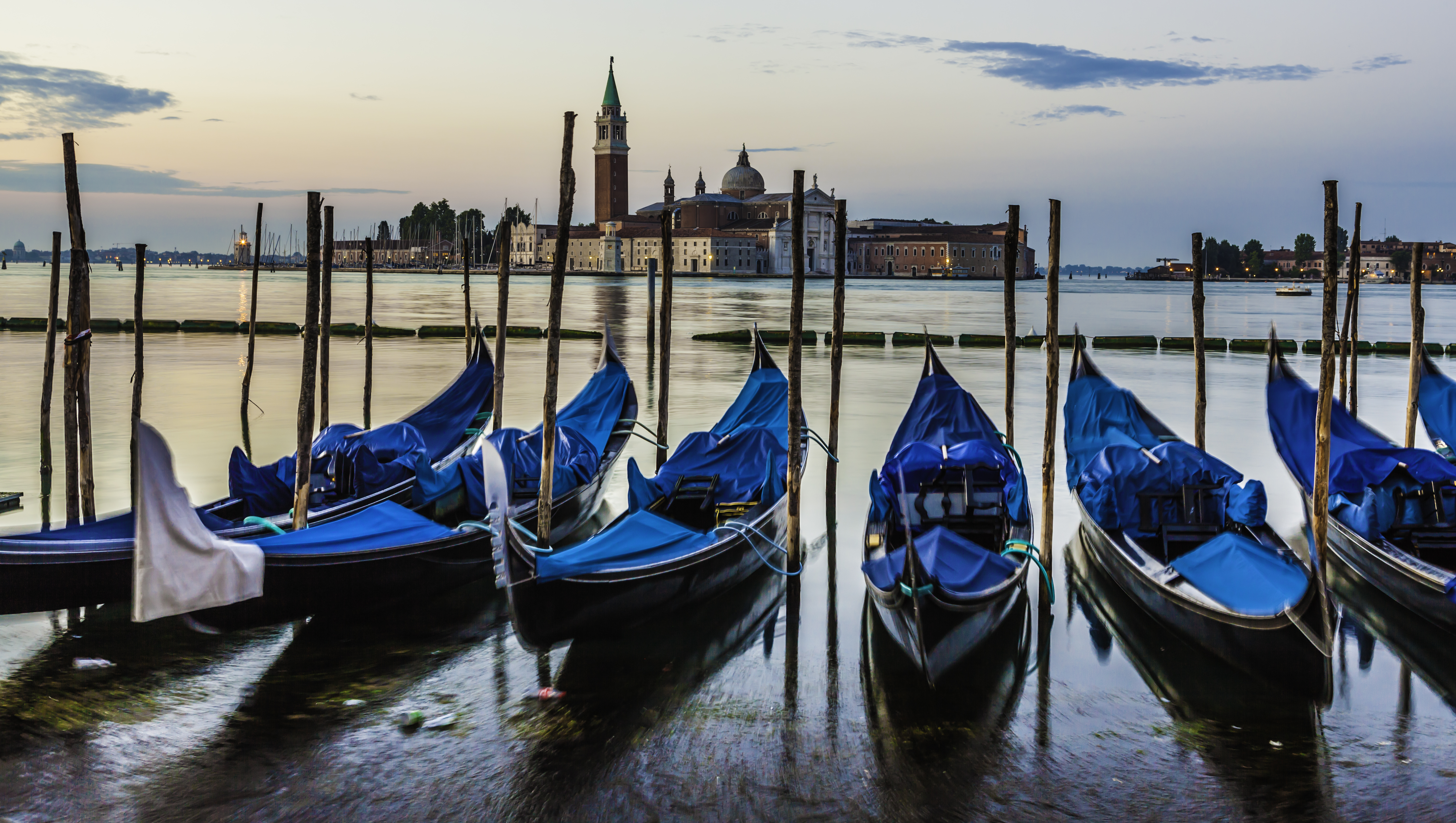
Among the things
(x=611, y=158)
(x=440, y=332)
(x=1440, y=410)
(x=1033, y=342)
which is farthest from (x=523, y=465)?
(x=611, y=158)

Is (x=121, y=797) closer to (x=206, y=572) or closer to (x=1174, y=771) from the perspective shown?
(x=206, y=572)

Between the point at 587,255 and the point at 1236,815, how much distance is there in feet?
277

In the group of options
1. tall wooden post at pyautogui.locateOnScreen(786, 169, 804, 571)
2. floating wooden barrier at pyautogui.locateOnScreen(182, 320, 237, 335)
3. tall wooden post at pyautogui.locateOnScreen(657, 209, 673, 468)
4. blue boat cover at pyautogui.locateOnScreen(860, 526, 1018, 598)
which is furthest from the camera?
floating wooden barrier at pyautogui.locateOnScreen(182, 320, 237, 335)

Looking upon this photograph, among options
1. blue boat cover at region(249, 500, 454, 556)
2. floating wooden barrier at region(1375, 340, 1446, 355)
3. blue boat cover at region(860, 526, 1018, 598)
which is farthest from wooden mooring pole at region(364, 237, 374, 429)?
floating wooden barrier at region(1375, 340, 1446, 355)

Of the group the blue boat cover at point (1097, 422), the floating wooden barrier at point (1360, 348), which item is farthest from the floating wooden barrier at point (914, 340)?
the blue boat cover at point (1097, 422)

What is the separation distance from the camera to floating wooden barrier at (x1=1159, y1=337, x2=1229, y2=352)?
20.1 m

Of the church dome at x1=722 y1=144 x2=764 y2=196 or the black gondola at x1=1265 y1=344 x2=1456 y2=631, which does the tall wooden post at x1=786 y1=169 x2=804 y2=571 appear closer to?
the black gondola at x1=1265 y1=344 x2=1456 y2=631

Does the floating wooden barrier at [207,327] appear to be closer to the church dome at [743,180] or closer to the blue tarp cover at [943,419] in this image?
the blue tarp cover at [943,419]


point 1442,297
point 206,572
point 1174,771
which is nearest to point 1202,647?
point 1174,771

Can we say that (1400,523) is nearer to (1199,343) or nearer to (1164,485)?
(1164,485)

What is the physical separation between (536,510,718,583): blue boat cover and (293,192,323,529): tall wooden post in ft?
4.82

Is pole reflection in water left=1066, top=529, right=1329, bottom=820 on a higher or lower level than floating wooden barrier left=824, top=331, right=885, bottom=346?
lower

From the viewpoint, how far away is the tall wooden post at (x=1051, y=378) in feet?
16.5

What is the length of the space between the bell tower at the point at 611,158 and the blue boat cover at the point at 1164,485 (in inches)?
2899
